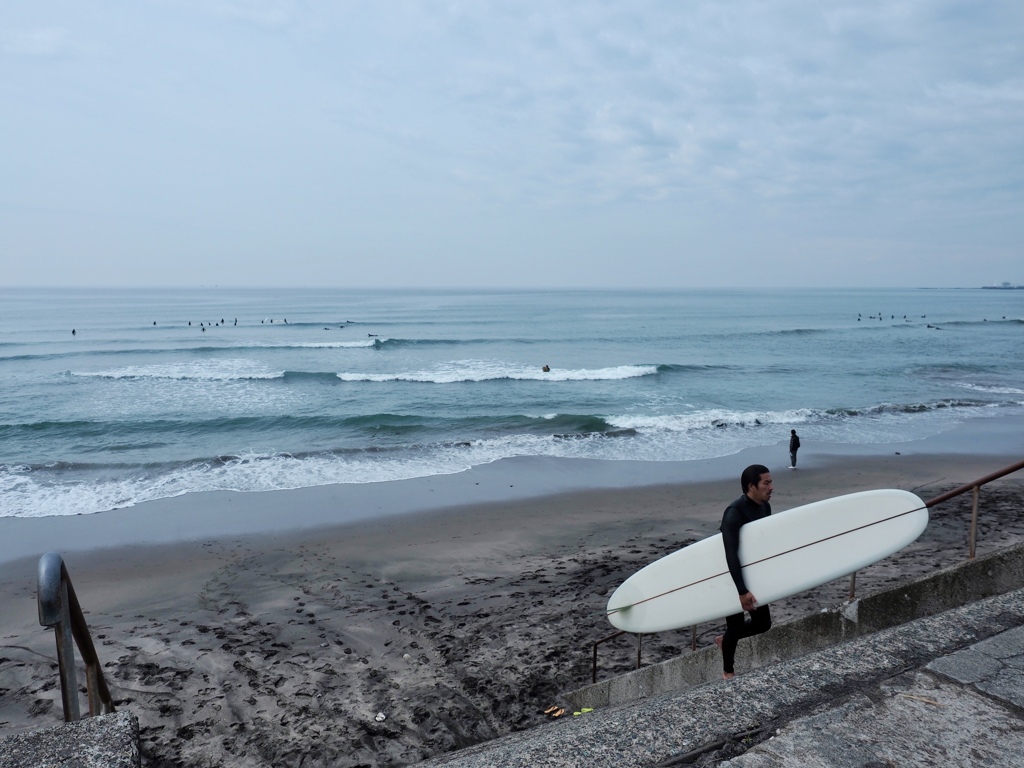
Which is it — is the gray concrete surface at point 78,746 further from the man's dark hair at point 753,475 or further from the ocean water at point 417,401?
the ocean water at point 417,401

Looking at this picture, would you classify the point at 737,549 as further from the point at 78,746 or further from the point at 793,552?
the point at 78,746

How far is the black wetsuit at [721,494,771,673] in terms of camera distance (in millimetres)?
4164

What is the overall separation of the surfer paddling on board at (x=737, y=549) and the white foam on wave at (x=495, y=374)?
82.6 ft

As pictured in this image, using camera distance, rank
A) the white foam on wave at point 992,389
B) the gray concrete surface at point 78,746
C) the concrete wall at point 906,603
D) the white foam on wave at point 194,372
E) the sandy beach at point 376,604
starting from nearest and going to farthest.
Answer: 1. the gray concrete surface at point 78,746
2. the concrete wall at point 906,603
3. the sandy beach at point 376,604
4. the white foam on wave at point 992,389
5. the white foam on wave at point 194,372

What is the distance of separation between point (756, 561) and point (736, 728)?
197 cm

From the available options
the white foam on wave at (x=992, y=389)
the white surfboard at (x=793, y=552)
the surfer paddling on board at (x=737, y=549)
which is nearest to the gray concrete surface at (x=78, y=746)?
the surfer paddling on board at (x=737, y=549)

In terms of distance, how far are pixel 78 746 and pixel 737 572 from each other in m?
3.52

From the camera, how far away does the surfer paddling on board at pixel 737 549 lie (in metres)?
4.15

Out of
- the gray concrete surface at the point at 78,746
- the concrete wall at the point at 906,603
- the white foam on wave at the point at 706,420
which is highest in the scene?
the gray concrete surface at the point at 78,746

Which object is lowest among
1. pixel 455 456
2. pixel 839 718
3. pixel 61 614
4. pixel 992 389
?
pixel 455 456

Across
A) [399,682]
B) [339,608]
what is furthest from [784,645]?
[339,608]

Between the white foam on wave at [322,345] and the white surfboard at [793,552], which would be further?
the white foam on wave at [322,345]

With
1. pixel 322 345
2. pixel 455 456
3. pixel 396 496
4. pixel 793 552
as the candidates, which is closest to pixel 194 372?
pixel 322 345

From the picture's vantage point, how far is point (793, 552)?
454 centimetres
